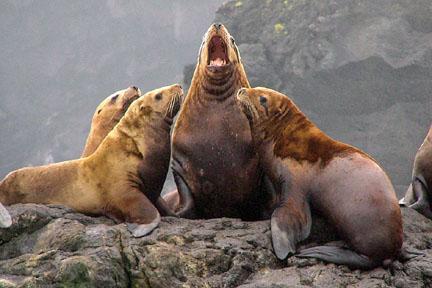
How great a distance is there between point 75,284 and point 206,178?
2.11m

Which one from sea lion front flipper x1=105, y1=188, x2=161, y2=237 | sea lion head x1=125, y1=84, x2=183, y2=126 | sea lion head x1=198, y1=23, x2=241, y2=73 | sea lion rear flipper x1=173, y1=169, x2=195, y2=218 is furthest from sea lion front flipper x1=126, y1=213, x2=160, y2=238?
sea lion head x1=198, y1=23, x2=241, y2=73

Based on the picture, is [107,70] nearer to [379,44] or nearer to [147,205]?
[379,44]

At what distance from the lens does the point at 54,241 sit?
392 cm

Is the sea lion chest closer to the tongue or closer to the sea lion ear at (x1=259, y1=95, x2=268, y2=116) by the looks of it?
the sea lion ear at (x1=259, y1=95, x2=268, y2=116)

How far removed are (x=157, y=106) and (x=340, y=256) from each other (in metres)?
2.52

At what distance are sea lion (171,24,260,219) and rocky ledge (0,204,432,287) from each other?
0.83m

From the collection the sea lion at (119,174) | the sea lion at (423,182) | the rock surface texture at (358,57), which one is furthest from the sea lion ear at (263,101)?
the rock surface texture at (358,57)

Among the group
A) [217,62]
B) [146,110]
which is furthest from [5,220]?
[217,62]

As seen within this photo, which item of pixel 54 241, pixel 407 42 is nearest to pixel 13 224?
pixel 54 241

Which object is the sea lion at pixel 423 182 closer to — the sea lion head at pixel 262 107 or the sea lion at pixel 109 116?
the sea lion head at pixel 262 107

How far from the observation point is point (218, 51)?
584cm

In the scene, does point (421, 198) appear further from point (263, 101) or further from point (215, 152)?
point (215, 152)

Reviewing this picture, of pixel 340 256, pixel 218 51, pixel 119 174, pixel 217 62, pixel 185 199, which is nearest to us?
pixel 340 256

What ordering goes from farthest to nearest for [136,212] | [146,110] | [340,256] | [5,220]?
[146,110]
[136,212]
[5,220]
[340,256]
